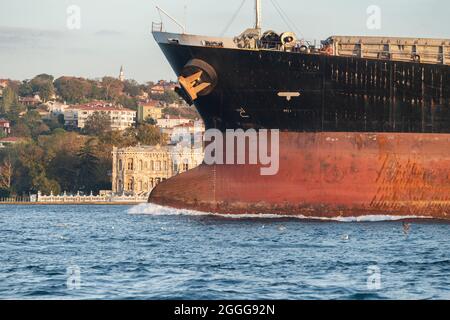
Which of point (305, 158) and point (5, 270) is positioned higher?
point (305, 158)

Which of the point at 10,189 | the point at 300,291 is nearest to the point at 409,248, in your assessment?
the point at 300,291

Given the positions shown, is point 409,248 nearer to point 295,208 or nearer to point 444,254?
point 444,254

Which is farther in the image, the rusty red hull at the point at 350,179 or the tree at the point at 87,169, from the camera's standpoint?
the tree at the point at 87,169

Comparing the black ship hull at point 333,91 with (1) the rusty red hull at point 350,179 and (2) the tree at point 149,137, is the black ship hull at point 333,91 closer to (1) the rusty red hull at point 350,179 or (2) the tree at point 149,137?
(1) the rusty red hull at point 350,179

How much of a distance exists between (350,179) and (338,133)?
2347 millimetres

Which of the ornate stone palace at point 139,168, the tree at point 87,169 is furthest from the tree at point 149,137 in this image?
the ornate stone palace at point 139,168

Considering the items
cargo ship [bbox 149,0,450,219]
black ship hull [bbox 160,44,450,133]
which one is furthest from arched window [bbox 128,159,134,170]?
black ship hull [bbox 160,44,450,133]

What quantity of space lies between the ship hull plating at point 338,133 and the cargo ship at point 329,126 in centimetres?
5

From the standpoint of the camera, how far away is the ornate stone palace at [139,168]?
148000mm

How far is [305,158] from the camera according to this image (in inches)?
2382

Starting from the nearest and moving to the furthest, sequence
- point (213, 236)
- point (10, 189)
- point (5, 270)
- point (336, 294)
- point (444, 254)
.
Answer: point (336, 294), point (5, 270), point (444, 254), point (213, 236), point (10, 189)
